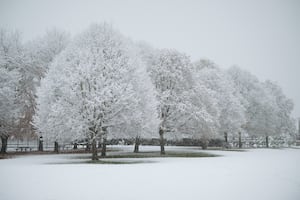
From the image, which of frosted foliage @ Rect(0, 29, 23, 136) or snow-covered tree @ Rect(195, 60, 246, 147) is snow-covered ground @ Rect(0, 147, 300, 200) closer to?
frosted foliage @ Rect(0, 29, 23, 136)

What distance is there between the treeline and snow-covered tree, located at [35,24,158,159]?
0.09 m

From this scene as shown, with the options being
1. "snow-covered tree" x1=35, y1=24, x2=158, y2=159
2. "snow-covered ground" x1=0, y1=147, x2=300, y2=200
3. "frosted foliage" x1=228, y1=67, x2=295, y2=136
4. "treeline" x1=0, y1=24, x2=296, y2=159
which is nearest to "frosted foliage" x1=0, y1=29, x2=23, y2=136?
"treeline" x1=0, y1=24, x2=296, y2=159

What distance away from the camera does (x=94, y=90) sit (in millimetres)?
28000

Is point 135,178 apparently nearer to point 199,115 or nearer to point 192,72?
point 199,115

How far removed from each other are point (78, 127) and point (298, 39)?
125264 mm

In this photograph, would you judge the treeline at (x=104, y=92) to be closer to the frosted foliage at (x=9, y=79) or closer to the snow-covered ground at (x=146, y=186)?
the frosted foliage at (x=9, y=79)

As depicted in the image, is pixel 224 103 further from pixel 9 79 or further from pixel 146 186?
pixel 146 186

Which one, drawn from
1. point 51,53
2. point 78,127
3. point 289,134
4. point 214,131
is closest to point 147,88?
point 78,127

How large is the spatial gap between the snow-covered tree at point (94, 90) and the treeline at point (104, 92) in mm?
92

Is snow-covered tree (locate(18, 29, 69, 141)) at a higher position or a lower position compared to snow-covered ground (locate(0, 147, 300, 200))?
higher

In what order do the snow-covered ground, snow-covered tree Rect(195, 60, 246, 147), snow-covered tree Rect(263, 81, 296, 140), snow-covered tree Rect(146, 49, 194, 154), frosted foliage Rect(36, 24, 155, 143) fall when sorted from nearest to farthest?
the snow-covered ground
frosted foliage Rect(36, 24, 155, 143)
snow-covered tree Rect(146, 49, 194, 154)
snow-covered tree Rect(195, 60, 246, 147)
snow-covered tree Rect(263, 81, 296, 140)

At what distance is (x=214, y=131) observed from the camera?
41.0m

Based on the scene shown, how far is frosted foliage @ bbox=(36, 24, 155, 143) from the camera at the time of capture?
26.8 m

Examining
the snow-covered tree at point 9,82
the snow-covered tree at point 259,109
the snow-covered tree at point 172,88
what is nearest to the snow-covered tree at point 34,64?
the snow-covered tree at point 9,82
